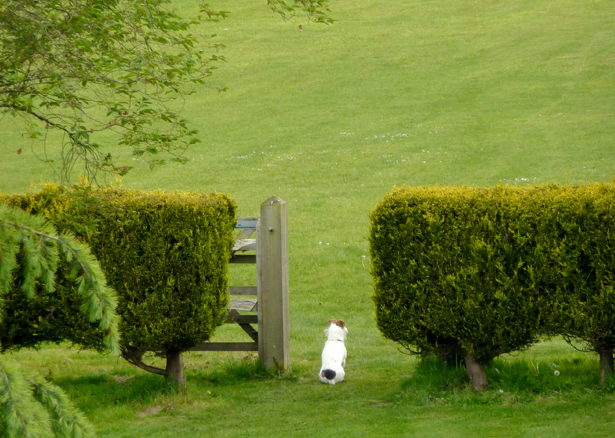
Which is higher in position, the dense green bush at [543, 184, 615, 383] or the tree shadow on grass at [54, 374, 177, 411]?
the dense green bush at [543, 184, 615, 383]

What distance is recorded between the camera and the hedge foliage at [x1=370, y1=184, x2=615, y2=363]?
7.00 meters

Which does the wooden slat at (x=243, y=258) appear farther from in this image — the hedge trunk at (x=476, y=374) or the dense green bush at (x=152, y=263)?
the hedge trunk at (x=476, y=374)

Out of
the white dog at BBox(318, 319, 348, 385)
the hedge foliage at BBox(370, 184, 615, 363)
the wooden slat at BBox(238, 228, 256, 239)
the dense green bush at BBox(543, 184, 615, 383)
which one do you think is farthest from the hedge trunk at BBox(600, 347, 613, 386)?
the wooden slat at BBox(238, 228, 256, 239)

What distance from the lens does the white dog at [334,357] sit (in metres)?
8.20

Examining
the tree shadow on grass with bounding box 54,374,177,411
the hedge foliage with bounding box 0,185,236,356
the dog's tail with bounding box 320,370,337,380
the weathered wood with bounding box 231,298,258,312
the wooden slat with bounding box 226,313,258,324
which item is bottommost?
the tree shadow on grass with bounding box 54,374,177,411

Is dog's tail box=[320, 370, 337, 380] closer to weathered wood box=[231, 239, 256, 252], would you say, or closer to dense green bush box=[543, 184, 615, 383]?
weathered wood box=[231, 239, 256, 252]

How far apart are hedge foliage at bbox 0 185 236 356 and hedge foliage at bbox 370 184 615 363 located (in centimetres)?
199

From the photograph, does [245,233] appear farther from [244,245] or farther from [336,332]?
[336,332]

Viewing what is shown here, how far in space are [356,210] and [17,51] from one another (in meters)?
13.2

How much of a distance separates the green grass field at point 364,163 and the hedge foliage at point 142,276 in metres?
0.90

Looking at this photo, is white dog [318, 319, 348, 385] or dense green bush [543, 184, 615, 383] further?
white dog [318, 319, 348, 385]

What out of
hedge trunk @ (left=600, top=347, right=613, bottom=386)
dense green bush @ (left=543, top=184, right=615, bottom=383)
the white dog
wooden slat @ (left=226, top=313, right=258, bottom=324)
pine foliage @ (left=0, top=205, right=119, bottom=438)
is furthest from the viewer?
wooden slat @ (left=226, top=313, right=258, bottom=324)

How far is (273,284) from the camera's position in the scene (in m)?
8.64

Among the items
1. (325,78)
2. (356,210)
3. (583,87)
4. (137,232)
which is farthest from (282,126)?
(137,232)
